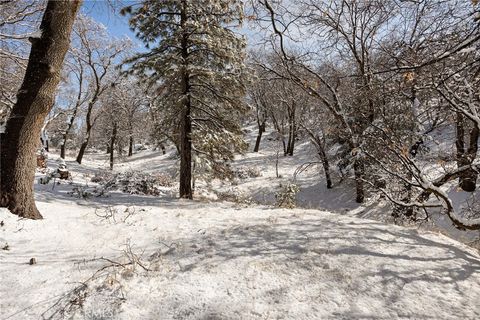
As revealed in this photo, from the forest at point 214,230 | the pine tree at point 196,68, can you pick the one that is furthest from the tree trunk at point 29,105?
the pine tree at point 196,68

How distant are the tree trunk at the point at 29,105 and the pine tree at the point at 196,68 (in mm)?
4509

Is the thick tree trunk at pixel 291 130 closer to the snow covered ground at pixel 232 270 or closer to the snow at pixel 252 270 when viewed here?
the snow covered ground at pixel 232 270

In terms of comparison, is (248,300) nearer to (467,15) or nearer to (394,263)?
(394,263)

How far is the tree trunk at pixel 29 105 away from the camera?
524 centimetres

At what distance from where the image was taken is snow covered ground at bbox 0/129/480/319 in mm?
3117

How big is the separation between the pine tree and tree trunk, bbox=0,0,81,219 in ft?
14.8

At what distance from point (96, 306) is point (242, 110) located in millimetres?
8565

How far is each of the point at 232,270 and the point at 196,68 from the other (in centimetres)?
739

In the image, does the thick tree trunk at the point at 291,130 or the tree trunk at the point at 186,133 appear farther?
the thick tree trunk at the point at 291,130

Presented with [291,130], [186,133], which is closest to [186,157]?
[186,133]

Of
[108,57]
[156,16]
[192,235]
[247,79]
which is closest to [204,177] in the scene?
[247,79]

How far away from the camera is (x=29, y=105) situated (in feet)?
17.3

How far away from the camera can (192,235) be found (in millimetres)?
5008

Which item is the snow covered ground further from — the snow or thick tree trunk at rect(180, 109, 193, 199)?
thick tree trunk at rect(180, 109, 193, 199)
